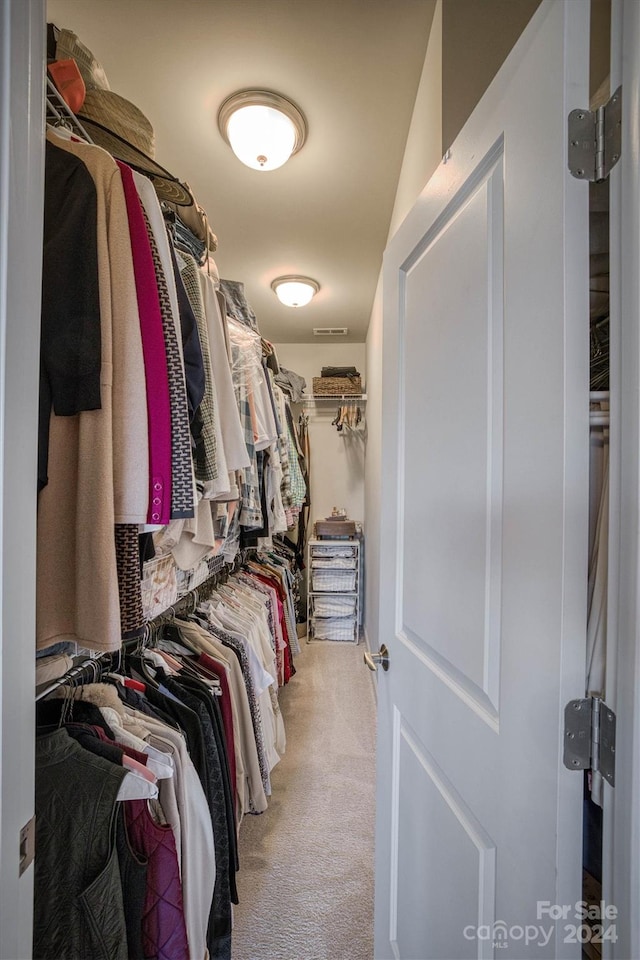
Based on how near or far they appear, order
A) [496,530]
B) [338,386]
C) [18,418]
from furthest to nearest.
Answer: [338,386] → [496,530] → [18,418]

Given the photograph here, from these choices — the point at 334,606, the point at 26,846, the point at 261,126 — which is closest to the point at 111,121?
the point at 261,126

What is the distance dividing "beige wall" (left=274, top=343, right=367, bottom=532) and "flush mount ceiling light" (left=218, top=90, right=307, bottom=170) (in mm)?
2743

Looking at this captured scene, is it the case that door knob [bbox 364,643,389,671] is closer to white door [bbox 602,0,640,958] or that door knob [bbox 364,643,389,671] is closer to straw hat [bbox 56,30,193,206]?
white door [bbox 602,0,640,958]

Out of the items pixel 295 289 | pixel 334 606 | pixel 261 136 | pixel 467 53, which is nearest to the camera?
pixel 467 53

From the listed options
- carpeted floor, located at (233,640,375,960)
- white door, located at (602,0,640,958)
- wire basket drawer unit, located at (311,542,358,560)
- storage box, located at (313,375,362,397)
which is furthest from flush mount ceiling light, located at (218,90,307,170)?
wire basket drawer unit, located at (311,542,358,560)

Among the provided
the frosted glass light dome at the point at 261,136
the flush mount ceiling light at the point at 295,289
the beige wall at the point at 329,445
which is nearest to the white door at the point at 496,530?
the frosted glass light dome at the point at 261,136

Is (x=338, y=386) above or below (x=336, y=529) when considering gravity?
above

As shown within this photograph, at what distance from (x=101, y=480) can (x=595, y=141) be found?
824mm

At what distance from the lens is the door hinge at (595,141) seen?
518mm

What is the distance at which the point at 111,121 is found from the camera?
3.29 feet

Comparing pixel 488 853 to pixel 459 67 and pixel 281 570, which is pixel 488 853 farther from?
pixel 281 570

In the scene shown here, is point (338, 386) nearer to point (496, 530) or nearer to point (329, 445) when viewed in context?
point (329, 445)

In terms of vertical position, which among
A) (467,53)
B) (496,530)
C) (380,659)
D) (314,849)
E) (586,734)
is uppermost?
(467,53)

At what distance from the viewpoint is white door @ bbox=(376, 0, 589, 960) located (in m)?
0.54
